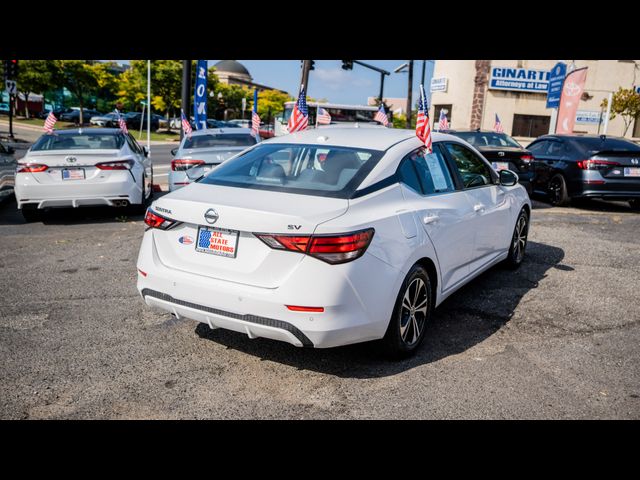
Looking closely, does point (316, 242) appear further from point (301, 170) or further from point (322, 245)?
point (301, 170)

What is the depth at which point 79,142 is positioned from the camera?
9164mm

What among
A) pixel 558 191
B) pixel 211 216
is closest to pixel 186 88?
pixel 558 191

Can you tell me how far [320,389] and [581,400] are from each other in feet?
5.34

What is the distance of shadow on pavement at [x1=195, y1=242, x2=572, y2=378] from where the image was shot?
13.0ft

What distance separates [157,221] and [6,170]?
7.61 meters

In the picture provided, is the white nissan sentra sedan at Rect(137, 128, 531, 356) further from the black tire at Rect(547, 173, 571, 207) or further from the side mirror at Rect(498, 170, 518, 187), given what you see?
the black tire at Rect(547, 173, 571, 207)

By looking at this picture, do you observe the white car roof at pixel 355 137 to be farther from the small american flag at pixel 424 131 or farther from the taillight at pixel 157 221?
the taillight at pixel 157 221

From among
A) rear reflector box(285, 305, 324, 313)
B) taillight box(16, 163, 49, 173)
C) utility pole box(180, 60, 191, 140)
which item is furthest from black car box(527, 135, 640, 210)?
utility pole box(180, 60, 191, 140)

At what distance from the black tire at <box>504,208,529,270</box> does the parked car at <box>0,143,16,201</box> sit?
840cm

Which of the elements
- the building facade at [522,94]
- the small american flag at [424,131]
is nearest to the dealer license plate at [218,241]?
the small american flag at [424,131]

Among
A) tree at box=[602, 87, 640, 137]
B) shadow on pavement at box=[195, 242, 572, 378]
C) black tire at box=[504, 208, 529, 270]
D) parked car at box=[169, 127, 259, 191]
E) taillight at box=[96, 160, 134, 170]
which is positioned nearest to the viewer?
shadow on pavement at box=[195, 242, 572, 378]

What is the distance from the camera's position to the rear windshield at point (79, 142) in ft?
29.5
